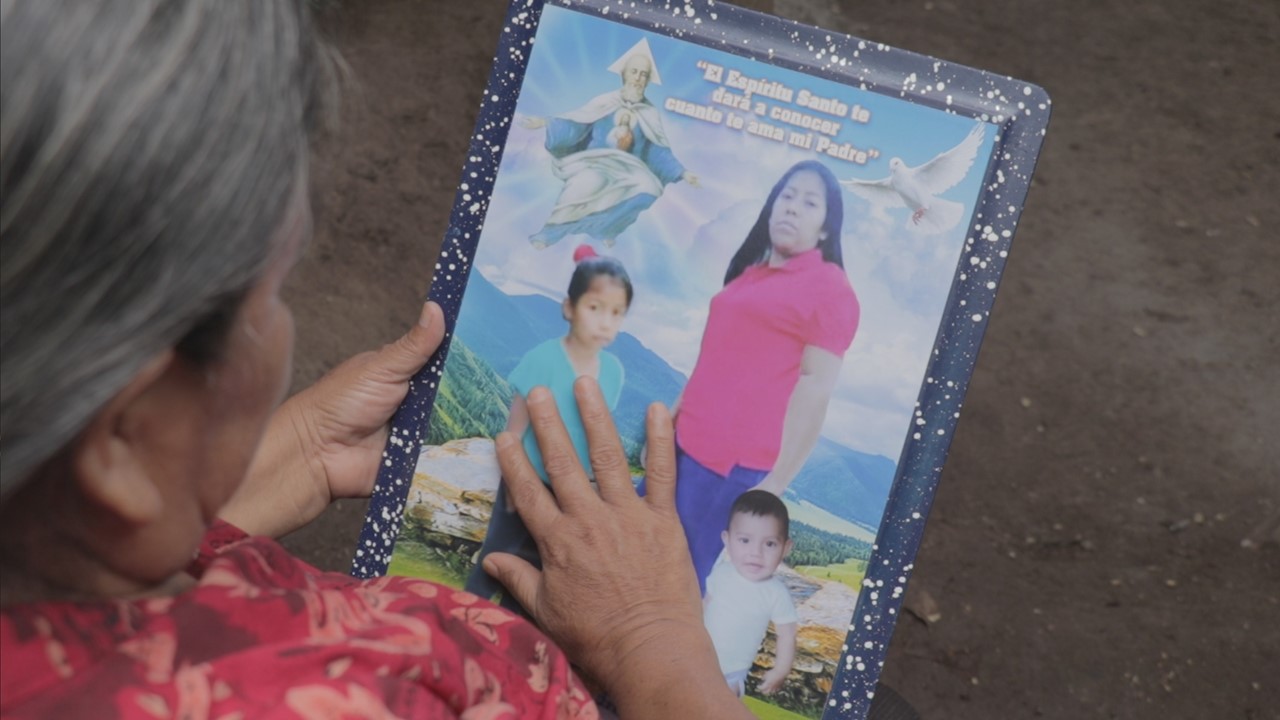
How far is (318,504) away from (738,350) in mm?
421

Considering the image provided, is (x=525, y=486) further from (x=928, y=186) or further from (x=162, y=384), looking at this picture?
(x=162, y=384)

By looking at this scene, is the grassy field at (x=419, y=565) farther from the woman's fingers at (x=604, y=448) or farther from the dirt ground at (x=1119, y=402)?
the dirt ground at (x=1119, y=402)

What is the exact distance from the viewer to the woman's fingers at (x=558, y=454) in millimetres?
1008

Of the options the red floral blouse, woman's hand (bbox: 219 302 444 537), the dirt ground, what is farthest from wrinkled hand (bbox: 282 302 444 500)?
the dirt ground

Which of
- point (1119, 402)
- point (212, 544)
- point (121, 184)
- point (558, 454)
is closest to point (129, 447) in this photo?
point (121, 184)

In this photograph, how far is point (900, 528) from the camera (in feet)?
3.20

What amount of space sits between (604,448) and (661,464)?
0.05 m

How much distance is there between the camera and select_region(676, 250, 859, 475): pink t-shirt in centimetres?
99

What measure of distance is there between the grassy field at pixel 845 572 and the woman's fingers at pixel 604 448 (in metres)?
0.17

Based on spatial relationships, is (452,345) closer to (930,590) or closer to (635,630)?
(635,630)

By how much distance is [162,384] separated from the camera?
0.51 meters

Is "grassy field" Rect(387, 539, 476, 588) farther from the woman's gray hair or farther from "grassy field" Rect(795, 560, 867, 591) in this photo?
the woman's gray hair

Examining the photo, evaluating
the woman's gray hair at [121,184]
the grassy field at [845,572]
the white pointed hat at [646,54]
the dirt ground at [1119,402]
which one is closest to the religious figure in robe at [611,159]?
the white pointed hat at [646,54]

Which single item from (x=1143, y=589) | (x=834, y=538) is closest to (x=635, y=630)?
(x=834, y=538)
